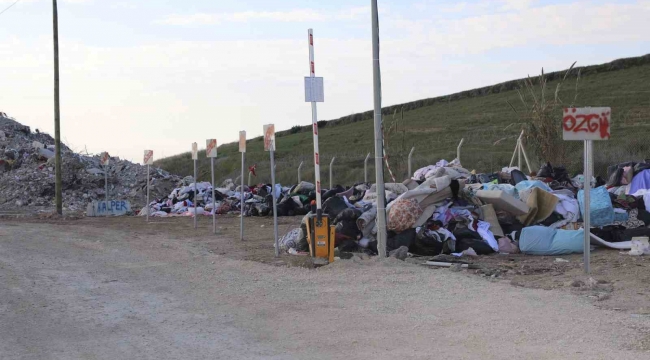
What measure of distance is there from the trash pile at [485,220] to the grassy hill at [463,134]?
10460 mm

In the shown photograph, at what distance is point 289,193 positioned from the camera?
2734 centimetres

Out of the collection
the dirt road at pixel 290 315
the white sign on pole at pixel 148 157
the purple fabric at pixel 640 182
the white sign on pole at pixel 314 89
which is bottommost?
the dirt road at pixel 290 315

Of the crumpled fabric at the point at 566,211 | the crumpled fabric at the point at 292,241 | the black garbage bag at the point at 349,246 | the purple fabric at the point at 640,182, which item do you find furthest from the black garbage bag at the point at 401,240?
the purple fabric at the point at 640,182

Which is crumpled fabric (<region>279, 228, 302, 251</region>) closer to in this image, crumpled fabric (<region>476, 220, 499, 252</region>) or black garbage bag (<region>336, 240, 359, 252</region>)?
black garbage bag (<region>336, 240, 359, 252</region>)

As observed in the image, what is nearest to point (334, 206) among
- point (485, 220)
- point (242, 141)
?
point (485, 220)

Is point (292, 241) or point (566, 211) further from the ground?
point (566, 211)

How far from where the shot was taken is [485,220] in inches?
601

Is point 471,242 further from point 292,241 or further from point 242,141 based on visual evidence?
point 242,141

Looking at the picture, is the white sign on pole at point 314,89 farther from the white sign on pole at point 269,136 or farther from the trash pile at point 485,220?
the trash pile at point 485,220

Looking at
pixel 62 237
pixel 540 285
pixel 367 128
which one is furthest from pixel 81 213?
pixel 367 128

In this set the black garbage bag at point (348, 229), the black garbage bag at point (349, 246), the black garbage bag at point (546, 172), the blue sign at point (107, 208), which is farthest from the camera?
the blue sign at point (107, 208)

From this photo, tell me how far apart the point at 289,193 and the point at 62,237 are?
9.05 metres

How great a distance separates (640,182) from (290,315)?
36.7ft

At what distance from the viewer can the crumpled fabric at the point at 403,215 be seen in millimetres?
14469
